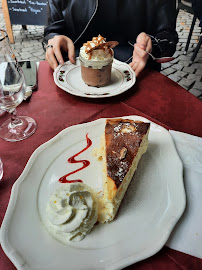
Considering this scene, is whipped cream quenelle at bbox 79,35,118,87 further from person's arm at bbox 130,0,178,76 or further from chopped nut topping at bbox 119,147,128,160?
chopped nut topping at bbox 119,147,128,160

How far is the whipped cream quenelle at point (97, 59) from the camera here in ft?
4.71

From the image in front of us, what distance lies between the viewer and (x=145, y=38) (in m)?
1.84

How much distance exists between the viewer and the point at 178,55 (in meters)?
3.91

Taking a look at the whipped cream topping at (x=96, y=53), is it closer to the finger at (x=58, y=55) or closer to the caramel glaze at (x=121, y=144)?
the finger at (x=58, y=55)

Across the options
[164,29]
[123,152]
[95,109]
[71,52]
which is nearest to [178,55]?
[164,29]

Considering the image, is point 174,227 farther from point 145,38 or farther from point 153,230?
point 145,38

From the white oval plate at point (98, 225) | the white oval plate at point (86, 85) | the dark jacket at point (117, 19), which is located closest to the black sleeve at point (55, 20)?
the dark jacket at point (117, 19)

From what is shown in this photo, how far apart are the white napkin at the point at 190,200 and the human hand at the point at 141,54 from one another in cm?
61

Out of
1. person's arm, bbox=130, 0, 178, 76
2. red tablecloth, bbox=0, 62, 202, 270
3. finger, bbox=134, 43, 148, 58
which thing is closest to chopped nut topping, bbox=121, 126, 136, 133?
red tablecloth, bbox=0, 62, 202, 270

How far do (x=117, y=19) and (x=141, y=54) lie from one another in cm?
59

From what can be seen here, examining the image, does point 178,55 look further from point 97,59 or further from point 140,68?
point 97,59

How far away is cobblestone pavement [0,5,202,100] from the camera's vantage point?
334 centimetres

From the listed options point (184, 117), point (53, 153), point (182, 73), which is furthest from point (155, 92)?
point (182, 73)

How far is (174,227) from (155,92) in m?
0.87
